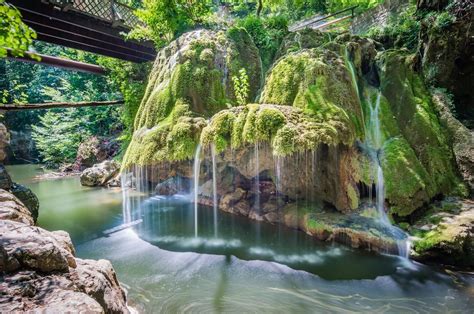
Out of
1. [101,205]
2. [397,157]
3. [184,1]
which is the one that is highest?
[184,1]

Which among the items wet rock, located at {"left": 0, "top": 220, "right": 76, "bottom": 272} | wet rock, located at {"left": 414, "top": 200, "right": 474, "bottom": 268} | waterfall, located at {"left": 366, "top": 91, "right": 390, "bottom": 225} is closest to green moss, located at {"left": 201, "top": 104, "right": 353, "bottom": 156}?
waterfall, located at {"left": 366, "top": 91, "right": 390, "bottom": 225}

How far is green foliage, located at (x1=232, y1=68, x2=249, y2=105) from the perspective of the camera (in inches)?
337

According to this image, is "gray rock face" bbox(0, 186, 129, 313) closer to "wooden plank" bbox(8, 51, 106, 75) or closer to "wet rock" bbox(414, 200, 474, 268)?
"wet rock" bbox(414, 200, 474, 268)

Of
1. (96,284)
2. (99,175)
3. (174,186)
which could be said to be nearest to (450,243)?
(96,284)

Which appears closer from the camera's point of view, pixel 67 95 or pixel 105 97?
pixel 105 97

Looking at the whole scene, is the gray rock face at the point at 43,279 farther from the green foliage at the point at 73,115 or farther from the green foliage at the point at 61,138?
the green foliage at the point at 61,138

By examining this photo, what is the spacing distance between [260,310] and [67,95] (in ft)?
81.8

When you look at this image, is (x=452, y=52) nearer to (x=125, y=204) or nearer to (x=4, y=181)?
(x=125, y=204)

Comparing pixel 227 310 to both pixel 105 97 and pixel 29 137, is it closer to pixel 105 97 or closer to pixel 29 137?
pixel 105 97

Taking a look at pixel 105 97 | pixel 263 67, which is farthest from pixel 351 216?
pixel 105 97

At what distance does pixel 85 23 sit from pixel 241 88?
6.31 meters

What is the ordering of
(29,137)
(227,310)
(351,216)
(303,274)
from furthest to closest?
(29,137)
(351,216)
(303,274)
(227,310)

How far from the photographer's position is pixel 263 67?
988 cm

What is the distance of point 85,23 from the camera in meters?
9.93
